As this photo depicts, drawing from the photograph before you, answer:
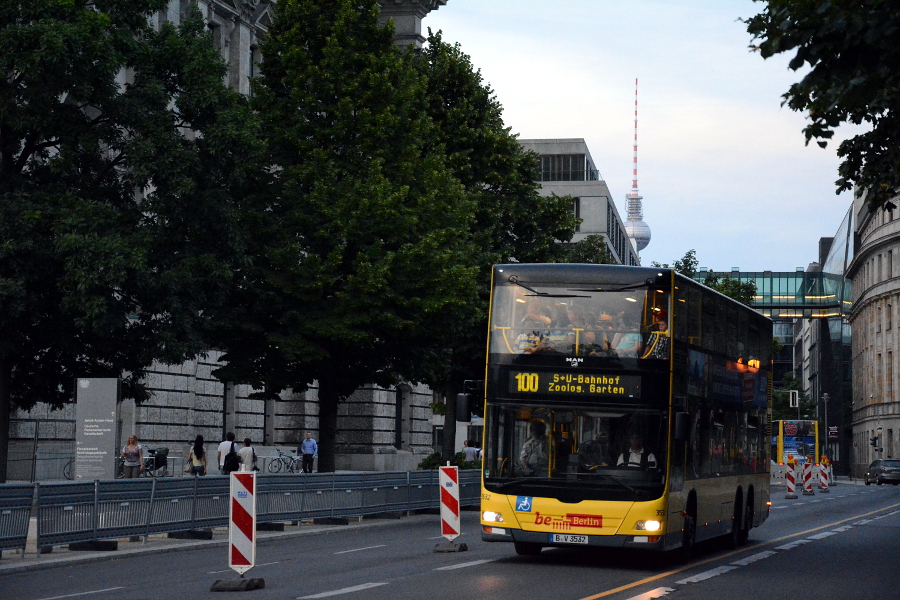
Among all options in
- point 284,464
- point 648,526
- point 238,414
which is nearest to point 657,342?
point 648,526

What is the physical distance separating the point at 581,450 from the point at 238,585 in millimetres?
4938

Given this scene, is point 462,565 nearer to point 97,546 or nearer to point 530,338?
point 530,338

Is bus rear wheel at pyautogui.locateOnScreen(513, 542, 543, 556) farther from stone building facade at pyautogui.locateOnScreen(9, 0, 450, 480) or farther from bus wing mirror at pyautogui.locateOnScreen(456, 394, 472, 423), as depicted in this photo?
stone building facade at pyautogui.locateOnScreen(9, 0, 450, 480)

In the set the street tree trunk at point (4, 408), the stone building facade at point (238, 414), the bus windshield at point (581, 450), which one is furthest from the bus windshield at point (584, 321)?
the stone building facade at point (238, 414)

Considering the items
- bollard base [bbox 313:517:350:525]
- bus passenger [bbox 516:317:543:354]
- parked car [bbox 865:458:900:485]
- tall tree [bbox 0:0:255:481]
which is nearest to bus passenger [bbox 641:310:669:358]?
bus passenger [bbox 516:317:543:354]

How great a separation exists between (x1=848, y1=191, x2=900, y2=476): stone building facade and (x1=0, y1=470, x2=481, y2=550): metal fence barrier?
80.4 metres

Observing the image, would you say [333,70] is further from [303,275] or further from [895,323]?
[895,323]

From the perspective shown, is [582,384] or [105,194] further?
[105,194]

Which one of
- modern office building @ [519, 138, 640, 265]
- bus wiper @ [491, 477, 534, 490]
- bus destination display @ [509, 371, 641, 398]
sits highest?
modern office building @ [519, 138, 640, 265]

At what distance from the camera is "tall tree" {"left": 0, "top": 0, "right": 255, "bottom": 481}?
73.9ft

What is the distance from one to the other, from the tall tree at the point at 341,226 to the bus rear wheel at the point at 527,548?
11.7 m

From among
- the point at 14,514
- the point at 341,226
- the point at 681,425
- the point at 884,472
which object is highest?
the point at 341,226

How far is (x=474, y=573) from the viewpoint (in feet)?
51.7

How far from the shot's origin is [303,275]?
30.4 m
